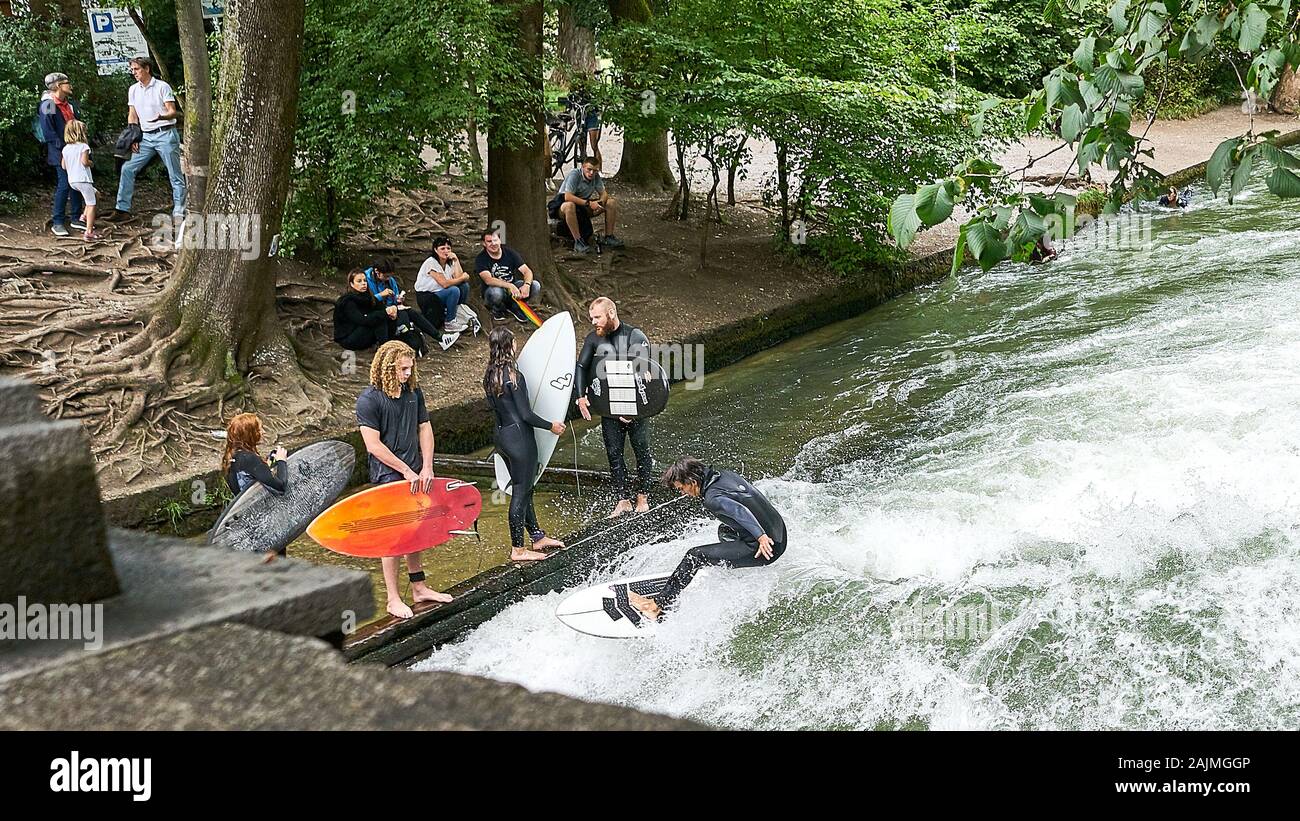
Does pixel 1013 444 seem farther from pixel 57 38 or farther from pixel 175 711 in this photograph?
pixel 57 38

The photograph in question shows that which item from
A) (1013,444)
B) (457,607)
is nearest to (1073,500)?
(1013,444)

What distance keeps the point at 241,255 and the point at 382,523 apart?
4.92 metres

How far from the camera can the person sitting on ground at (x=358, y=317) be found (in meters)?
13.1

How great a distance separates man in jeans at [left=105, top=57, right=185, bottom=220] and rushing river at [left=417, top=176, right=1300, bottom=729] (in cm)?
657

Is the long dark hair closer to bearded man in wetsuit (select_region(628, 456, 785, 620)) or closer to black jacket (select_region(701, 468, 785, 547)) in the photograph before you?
bearded man in wetsuit (select_region(628, 456, 785, 620))

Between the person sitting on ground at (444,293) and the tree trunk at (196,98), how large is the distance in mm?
2502

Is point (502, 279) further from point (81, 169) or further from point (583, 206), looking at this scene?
point (81, 169)

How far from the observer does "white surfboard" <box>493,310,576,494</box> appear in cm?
991

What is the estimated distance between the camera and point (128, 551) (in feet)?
9.06

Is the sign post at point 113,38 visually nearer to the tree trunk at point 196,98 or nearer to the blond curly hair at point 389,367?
the tree trunk at point 196,98

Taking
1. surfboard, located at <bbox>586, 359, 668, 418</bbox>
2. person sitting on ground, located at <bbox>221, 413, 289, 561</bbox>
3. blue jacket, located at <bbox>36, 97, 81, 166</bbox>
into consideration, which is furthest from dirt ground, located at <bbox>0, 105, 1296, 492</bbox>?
surfboard, located at <bbox>586, 359, 668, 418</bbox>

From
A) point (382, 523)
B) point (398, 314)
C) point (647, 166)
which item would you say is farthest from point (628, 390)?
point (647, 166)

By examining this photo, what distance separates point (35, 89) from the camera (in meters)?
16.3

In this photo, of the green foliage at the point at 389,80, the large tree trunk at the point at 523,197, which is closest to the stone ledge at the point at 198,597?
the green foliage at the point at 389,80
